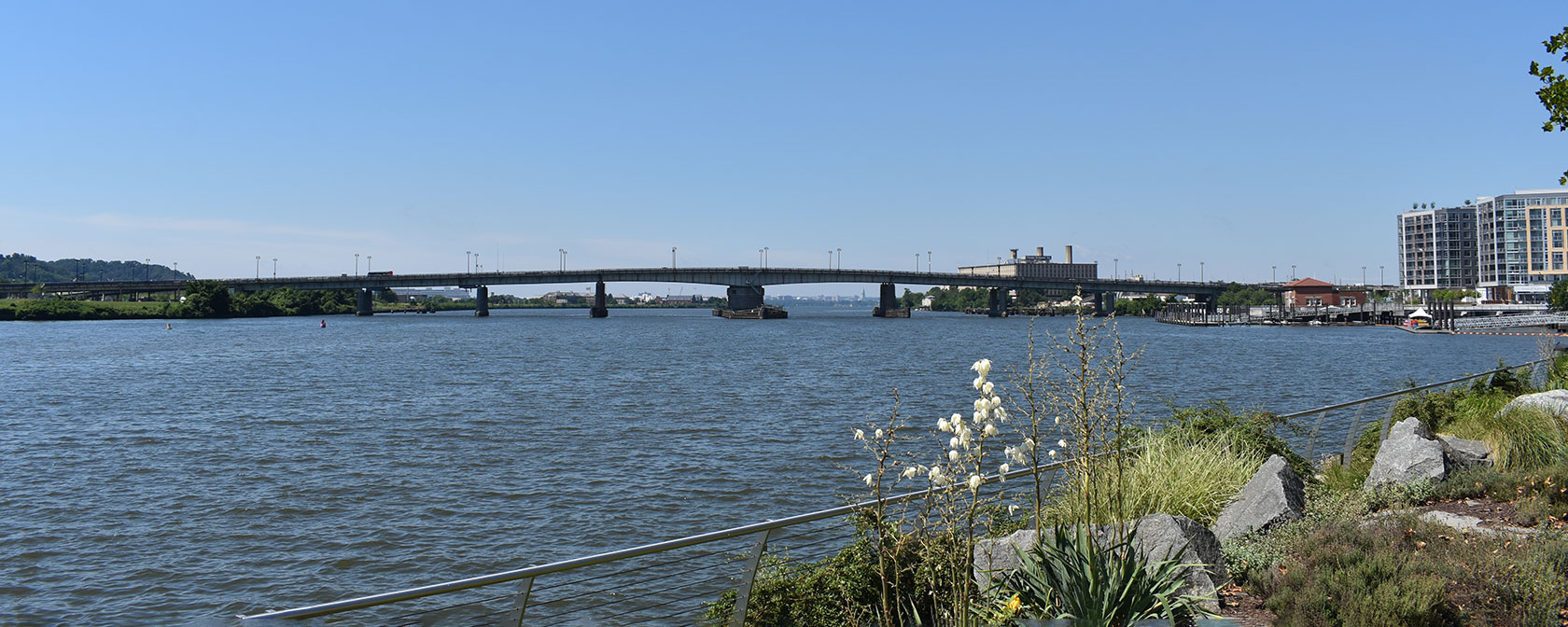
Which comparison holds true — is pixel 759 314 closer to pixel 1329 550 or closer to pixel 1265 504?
pixel 1265 504

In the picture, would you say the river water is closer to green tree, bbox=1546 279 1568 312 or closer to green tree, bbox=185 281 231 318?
green tree, bbox=1546 279 1568 312

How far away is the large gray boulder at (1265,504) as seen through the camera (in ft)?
32.2

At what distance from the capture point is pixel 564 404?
39219 mm

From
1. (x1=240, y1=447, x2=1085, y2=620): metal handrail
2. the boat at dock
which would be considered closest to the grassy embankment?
(x1=240, y1=447, x2=1085, y2=620): metal handrail

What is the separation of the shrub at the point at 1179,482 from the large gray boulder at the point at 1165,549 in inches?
49.1

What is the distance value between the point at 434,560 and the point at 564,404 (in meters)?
23.1

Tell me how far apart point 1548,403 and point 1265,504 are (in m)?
8.34

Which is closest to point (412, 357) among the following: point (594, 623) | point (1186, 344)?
point (594, 623)

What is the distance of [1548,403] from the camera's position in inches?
586

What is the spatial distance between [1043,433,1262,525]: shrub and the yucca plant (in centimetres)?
235

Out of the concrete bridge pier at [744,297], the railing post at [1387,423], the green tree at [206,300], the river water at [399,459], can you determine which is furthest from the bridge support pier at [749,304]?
the railing post at [1387,423]

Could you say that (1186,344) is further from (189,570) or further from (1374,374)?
(189,570)

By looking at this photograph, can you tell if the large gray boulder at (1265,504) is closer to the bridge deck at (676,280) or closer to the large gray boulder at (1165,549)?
the large gray boulder at (1165,549)

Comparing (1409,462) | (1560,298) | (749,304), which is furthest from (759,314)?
Answer: (1409,462)
